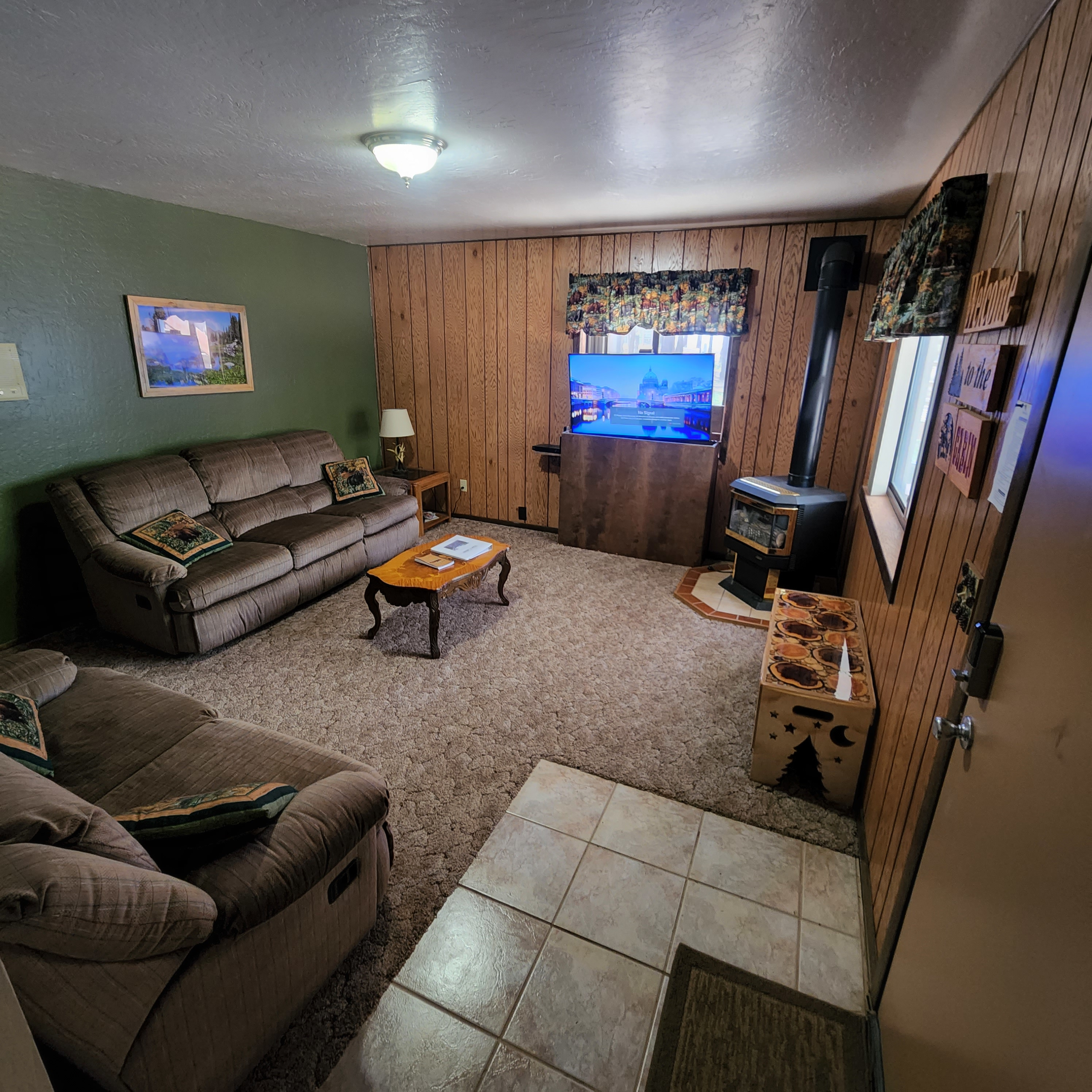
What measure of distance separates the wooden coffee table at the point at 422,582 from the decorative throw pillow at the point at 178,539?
0.97 meters

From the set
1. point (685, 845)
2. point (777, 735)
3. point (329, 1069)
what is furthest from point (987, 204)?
point (329, 1069)

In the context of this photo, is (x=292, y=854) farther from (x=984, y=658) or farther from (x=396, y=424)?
(x=396, y=424)

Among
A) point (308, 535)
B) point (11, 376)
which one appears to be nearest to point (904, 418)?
point (308, 535)

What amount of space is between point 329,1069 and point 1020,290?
7.70 feet

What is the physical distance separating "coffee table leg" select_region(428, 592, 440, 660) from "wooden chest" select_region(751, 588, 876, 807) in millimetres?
1638

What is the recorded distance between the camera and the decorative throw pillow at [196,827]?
A: 1284 millimetres

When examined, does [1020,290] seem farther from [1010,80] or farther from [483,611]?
[483,611]

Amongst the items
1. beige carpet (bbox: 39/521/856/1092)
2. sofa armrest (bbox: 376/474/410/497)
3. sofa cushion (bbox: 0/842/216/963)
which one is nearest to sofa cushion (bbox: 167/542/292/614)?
beige carpet (bbox: 39/521/856/1092)

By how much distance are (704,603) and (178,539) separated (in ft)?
10.4

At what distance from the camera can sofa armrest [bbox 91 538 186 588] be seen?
2.93m

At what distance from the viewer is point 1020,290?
1.26 metres

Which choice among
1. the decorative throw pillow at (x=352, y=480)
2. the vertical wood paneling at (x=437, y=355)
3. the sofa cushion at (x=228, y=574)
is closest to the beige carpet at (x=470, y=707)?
the sofa cushion at (x=228, y=574)

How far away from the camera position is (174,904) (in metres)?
1.10

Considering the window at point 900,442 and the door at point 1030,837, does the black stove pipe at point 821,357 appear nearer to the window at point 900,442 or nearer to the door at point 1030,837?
the window at point 900,442
